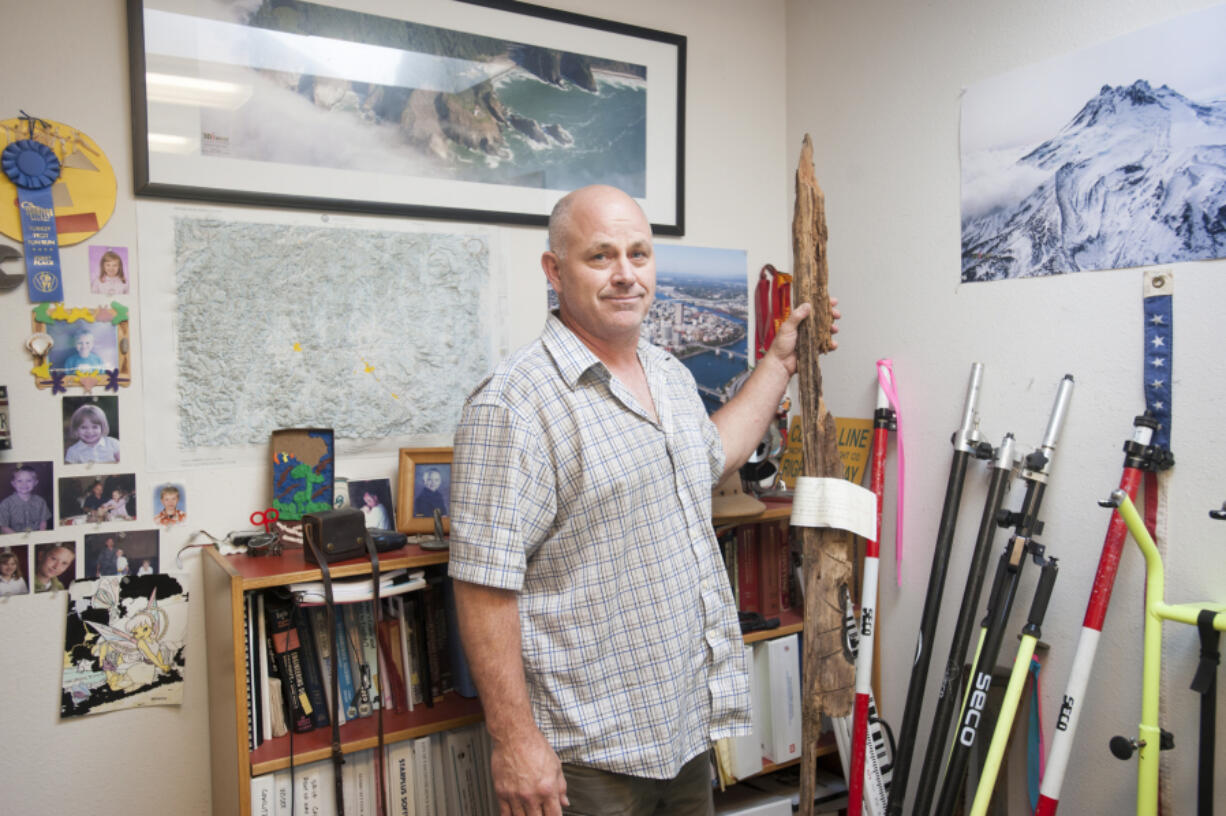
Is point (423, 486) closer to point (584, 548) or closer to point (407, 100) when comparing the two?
point (584, 548)

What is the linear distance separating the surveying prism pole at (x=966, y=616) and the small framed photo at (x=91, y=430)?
1773 millimetres

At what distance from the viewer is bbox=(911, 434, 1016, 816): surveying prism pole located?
5.57 ft

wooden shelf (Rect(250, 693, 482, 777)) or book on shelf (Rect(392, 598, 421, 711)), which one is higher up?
book on shelf (Rect(392, 598, 421, 711))

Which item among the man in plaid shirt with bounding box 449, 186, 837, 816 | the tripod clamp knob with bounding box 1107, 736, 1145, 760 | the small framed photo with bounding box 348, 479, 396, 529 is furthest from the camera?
the small framed photo with bounding box 348, 479, 396, 529

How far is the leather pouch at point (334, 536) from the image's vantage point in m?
1.46

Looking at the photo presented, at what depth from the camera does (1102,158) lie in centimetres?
158

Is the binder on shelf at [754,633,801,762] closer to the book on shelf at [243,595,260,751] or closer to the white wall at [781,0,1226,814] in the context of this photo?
the white wall at [781,0,1226,814]

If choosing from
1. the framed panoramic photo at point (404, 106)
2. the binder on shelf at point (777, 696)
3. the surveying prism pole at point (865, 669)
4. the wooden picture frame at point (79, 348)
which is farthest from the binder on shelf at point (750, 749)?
the wooden picture frame at point (79, 348)

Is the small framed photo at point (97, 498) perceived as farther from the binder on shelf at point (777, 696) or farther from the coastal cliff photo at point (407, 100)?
the binder on shelf at point (777, 696)

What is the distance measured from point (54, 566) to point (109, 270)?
0.58 meters

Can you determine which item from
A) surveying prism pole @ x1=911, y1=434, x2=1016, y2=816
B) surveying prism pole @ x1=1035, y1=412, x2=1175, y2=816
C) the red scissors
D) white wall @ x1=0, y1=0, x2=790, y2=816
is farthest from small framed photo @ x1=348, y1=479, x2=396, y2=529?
surveying prism pole @ x1=1035, y1=412, x2=1175, y2=816

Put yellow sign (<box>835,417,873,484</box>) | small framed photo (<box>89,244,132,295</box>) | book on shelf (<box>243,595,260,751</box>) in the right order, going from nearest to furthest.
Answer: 1. book on shelf (<box>243,595,260,751</box>)
2. small framed photo (<box>89,244,132,295</box>)
3. yellow sign (<box>835,417,873,484</box>)

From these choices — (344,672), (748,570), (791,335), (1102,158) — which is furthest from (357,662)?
(1102,158)

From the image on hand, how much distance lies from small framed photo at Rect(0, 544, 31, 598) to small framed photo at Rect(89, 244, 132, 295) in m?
0.51
